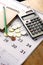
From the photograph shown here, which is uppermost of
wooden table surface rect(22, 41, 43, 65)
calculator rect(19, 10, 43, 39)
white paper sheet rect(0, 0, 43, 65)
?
calculator rect(19, 10, 43, 39)

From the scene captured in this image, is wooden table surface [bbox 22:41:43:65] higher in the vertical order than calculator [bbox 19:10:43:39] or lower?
lower

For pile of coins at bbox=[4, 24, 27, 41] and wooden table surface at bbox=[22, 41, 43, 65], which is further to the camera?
pile of coins at bbox=[4, 24, 27, 41]

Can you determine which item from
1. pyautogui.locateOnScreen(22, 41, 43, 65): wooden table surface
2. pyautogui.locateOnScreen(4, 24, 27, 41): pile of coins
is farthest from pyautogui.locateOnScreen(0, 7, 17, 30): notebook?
pyautogui.locateOnScreen(22, 41, 43, 65): wooden table surface

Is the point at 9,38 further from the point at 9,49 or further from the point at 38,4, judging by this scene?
the point at 38,4

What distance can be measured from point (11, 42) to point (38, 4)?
0.36 m

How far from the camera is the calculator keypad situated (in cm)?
73

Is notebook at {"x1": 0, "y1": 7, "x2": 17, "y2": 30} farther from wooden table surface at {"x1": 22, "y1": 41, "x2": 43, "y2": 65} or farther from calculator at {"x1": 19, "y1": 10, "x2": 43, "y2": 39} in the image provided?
wooden table surface at {"x1": 22, "y1": 41, "x2": 43, "y2": 65}

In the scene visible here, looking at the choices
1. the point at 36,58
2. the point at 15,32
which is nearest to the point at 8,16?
the point at 15,32

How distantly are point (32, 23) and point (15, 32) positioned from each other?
3.4 inches

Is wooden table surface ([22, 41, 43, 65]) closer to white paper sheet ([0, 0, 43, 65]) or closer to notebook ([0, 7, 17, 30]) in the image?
white paper sheet ([0, 0, 43, 65])

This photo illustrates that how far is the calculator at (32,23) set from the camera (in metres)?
0.73

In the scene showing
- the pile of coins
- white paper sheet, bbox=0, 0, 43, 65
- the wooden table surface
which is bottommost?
the wooden table surface

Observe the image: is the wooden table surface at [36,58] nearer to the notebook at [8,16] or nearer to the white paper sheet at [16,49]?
the white paper sheet at [16,49]

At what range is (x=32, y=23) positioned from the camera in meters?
0.78
